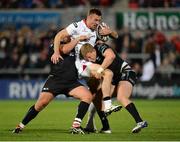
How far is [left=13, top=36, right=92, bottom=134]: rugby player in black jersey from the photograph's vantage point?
1209 cm

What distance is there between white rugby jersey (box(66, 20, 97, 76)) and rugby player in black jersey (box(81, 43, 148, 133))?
0.11 metres

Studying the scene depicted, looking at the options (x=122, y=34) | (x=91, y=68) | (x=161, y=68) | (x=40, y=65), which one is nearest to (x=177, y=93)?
(x=161, y=68)

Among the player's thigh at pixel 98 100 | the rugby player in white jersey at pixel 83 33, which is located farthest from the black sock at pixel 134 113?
the player's thigh at pixel 98 100

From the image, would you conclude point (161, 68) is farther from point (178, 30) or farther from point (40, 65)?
point (40, 65)

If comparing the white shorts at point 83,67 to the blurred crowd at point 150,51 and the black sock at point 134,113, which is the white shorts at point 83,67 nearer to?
the black sock at point 134,113

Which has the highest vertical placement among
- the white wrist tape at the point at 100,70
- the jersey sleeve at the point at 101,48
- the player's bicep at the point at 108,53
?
the jersey sleeve at the point at 101,48

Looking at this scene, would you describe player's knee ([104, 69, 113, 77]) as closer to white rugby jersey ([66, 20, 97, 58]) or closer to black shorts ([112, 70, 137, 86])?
black shorts ([112, 70, 137, 86])

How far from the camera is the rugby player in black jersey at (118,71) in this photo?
486 inches

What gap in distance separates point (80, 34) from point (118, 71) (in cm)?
118

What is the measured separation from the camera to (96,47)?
41.5 ft

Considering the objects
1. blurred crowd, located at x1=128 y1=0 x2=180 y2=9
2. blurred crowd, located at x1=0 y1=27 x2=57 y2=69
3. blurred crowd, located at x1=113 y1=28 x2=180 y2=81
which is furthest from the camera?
blurred crowd, located at x1=128 y1=0 x2=180 y2=9

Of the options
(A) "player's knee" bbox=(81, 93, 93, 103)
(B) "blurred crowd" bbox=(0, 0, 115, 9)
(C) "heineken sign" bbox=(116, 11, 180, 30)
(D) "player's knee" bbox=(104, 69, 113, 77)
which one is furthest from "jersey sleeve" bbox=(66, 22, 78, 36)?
(B) "blurred crowd" bbox=(0, 0, 115, 9)

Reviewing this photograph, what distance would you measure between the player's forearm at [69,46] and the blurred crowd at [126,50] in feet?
47.7

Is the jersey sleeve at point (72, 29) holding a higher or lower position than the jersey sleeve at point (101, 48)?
higher
